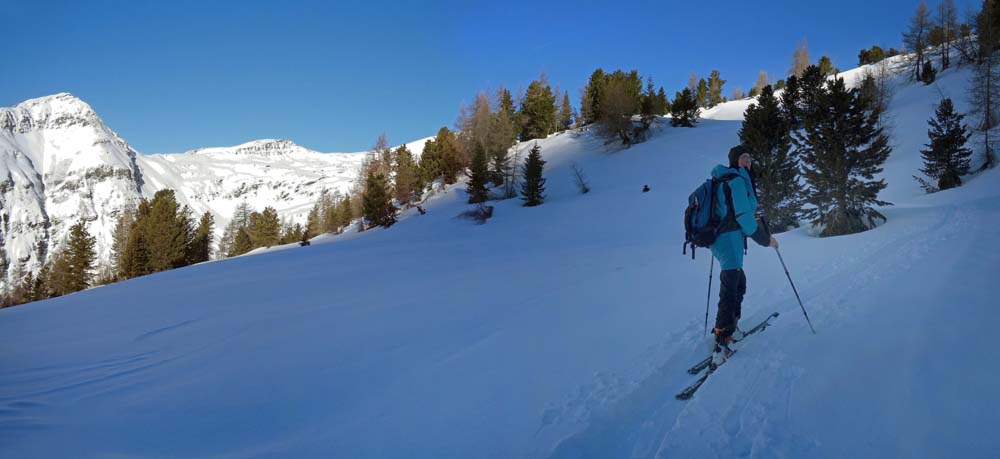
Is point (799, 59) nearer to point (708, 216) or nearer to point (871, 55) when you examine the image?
point (871, 55)

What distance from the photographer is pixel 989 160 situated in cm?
2192

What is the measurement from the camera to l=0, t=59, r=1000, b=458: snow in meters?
2.65

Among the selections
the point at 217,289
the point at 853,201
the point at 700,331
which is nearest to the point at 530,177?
the point at 853,201

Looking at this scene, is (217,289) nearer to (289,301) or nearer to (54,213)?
(289,301)

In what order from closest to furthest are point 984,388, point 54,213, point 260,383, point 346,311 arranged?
point 984,388 < point 260,383 < point 346,311 < point 54,213

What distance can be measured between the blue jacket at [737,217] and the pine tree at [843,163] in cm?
1322

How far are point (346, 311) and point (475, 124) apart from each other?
49.2 meters

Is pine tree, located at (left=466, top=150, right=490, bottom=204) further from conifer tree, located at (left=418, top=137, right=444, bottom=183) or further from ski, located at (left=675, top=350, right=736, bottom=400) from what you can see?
ski, located at (left=675, top=350, right=736, bottom=400)

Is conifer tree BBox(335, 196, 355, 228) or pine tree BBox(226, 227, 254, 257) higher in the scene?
conifer tree BBox(335, 196, 355, 228)

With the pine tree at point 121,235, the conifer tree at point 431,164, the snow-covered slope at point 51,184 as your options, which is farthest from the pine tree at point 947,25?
the snow-covered slope at point 51,184

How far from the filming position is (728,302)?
13.4 feet

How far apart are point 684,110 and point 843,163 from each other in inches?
1678

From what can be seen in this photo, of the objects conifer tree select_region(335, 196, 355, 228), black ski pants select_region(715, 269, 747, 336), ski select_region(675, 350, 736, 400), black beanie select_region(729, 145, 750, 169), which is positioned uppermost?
conifer tree select_region(335, 196, 355, 228)

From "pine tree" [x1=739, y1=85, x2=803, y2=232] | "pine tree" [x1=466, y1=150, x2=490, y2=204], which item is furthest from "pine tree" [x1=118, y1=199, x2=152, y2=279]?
"pine tree" [x1=739, y1=85, x2=803, y2=232]
